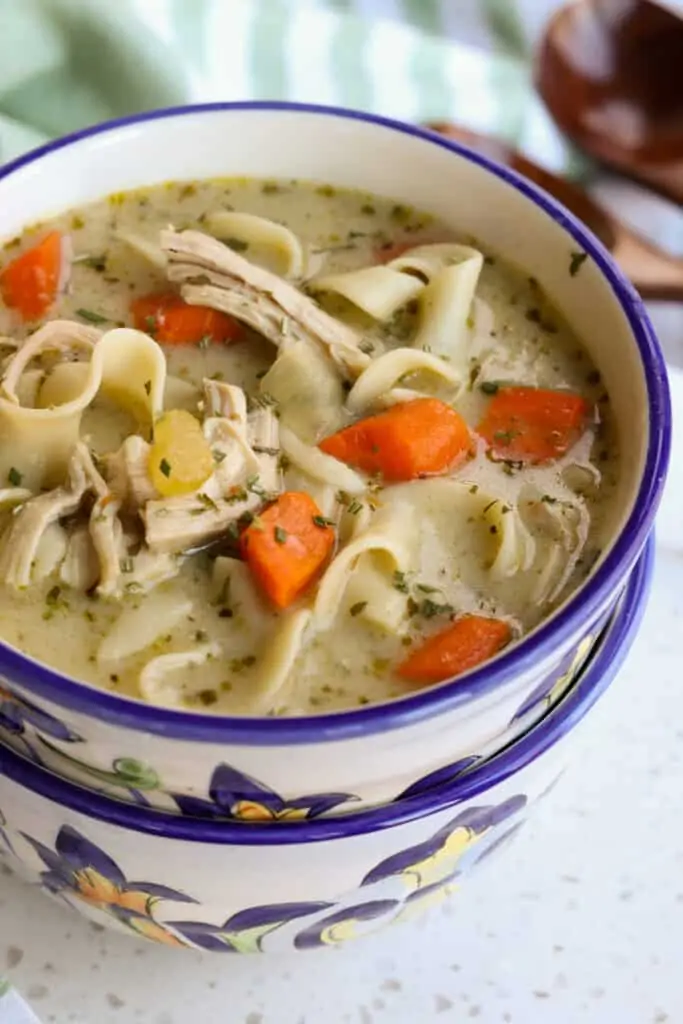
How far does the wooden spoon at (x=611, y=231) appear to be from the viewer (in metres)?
3.21

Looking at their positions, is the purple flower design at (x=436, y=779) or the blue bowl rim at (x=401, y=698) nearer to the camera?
the blue bowl rim at (x=401, y=698)

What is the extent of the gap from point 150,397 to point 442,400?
436mm

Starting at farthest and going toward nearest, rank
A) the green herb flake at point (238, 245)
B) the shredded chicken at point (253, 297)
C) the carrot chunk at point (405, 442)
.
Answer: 1. the green herb flake at point (238, 245)
2. the shredded chicken at point (253, 297)
3. the carrot chunk at point (405, 442)

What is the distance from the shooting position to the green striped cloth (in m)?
2.97

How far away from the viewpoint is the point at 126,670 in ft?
5.46

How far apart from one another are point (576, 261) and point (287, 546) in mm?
704

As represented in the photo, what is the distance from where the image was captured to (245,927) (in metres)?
1.71

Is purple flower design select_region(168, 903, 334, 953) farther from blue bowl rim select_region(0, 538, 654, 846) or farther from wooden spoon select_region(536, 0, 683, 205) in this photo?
wooden spoon select_region(536, 0, 683, 205)

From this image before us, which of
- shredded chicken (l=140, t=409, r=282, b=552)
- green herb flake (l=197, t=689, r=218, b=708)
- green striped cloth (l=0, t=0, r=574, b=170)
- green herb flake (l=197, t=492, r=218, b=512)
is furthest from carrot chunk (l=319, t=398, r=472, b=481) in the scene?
green striped cloth (l=0, t=0, r=574, b=170)

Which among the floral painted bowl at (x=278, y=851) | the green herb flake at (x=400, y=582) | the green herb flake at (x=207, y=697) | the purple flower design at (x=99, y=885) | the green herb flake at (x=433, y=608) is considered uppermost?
the green herb flake at (x=400, y=582)

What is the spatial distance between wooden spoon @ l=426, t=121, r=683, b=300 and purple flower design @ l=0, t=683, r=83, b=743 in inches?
82.5

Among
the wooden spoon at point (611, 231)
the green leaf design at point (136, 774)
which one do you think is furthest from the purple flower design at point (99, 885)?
the wooden spoon at point (611, 231)

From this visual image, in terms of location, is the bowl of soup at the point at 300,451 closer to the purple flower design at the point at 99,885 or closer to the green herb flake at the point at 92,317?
the green herb flake at the point at 92,317

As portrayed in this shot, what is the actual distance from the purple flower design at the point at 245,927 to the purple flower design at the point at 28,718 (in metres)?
0.35
